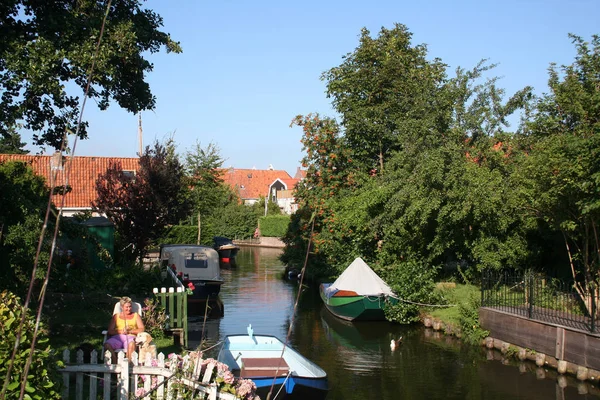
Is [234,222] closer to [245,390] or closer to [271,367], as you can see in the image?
[271,367]

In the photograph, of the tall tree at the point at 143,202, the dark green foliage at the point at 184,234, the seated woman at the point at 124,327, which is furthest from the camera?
the dark green foliage at the point at 184,234

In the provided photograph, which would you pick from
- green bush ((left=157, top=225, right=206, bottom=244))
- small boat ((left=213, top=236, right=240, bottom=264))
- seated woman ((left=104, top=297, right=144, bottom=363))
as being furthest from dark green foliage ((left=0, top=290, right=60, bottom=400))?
green bush ((left=157, top=225, right=206, bottom=244))

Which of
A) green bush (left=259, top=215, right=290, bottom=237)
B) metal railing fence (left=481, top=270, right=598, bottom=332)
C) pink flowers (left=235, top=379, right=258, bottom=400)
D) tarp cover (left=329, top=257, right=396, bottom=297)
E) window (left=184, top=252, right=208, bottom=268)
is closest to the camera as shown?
pink flowers (left=235, top=379, right=258, bottom=400)

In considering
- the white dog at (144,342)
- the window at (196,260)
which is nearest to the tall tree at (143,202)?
the window at (196,260)

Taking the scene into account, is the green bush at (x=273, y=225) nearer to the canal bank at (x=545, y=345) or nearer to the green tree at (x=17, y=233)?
the canal bank at (x=545, y=345)

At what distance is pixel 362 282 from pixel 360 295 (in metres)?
0.58

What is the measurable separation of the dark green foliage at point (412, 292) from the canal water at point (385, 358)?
47 centimetres

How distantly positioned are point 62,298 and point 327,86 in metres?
21.7

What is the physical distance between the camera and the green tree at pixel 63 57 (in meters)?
11.7

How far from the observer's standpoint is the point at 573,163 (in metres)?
15.0

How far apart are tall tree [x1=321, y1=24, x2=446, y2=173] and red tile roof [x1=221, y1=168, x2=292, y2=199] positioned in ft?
206

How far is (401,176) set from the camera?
2552 centimetres

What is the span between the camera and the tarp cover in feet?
78.4

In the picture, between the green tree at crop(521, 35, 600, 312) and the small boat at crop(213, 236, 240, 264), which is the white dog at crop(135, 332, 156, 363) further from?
the small boat at crop(213, 236, 240, 264)
